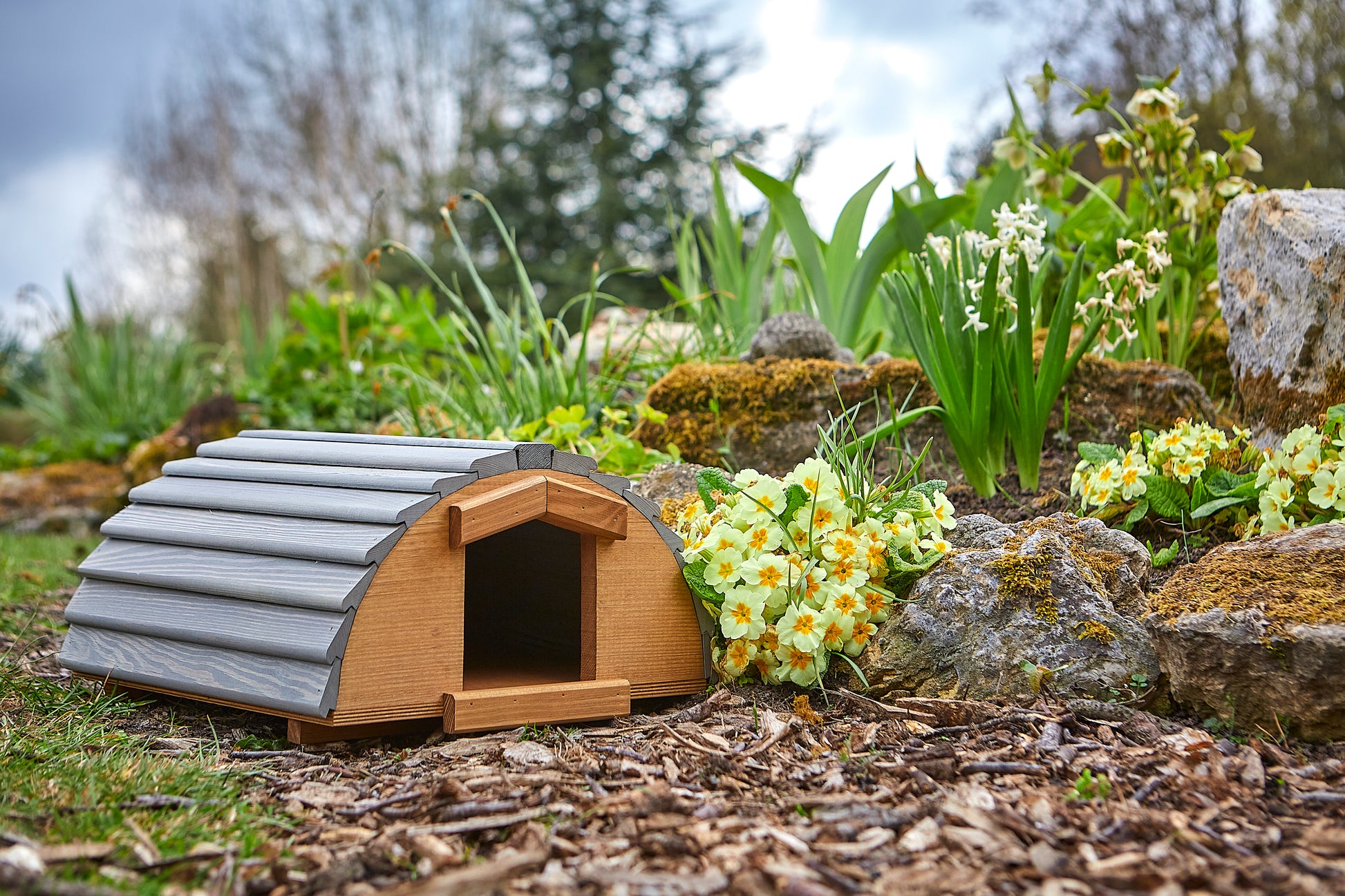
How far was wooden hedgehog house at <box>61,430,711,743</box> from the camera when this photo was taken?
1.80 meters

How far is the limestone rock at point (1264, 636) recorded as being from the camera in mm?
1616

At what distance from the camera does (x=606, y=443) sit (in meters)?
3.17

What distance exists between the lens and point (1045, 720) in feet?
5.75

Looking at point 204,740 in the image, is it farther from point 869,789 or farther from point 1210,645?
point 1210,645

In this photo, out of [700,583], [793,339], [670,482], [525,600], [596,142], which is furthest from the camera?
[596,142]

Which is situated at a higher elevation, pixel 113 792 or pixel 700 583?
pixel 700 583

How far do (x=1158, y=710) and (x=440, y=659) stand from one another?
141cm

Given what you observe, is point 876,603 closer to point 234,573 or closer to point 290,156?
point 234,573

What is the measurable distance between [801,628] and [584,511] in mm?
501

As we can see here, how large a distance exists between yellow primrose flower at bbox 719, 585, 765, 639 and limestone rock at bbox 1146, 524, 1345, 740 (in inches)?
29.1

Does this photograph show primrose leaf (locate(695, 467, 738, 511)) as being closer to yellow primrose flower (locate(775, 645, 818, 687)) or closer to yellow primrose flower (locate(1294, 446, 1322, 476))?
yellow primrose flower (locate(775, 645, 818, 687))

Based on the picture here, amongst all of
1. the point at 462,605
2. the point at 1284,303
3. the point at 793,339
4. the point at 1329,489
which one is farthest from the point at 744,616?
the point at 1284,303

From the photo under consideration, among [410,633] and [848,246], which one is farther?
[848,246]

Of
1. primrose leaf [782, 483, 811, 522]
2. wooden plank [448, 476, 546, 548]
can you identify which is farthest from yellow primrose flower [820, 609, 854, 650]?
wooden plank [448, 476, 546, 548]
